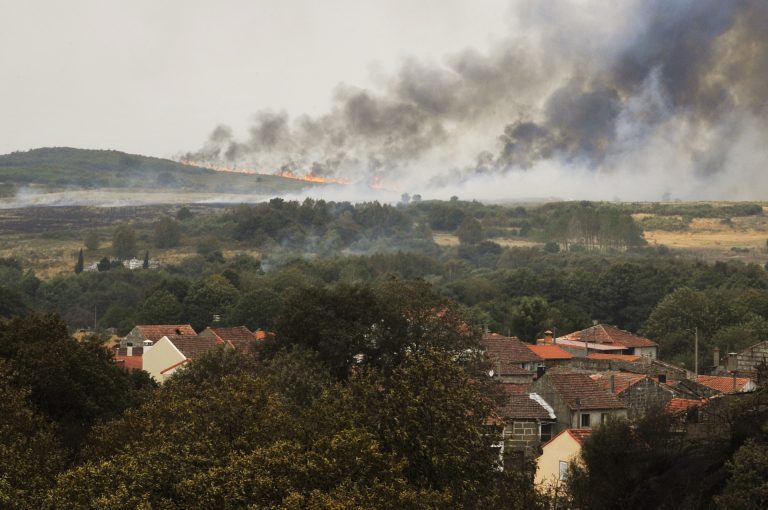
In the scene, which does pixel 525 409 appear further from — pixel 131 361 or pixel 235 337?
pixel 131 361

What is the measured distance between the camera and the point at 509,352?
67.8 m

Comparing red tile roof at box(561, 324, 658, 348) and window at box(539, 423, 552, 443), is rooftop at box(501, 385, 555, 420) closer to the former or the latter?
window at box(539, 423, 552, 443)

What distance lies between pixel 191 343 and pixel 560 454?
3146 centimetres

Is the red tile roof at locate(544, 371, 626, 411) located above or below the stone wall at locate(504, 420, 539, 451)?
above

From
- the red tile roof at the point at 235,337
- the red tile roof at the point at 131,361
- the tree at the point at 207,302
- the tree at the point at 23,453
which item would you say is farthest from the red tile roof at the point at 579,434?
the tree at the point at 207,302

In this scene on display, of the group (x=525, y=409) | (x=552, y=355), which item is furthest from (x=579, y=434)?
(x=552, y=355)

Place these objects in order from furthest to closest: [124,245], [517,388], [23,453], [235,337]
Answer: [124,245] < [235,337] < [517,388] < [23,453]

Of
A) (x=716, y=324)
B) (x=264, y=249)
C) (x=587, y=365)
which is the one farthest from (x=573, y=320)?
(x=264, y=249)

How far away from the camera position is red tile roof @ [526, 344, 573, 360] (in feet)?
239

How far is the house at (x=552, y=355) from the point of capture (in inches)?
2813

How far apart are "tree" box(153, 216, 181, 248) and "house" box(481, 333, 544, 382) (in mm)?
129032

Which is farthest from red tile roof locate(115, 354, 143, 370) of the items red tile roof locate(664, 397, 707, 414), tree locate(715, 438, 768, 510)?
tree locate(715, 438, 768, 510)

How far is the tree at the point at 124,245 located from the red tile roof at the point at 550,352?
112m

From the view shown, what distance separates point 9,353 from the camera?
39.6 metres
